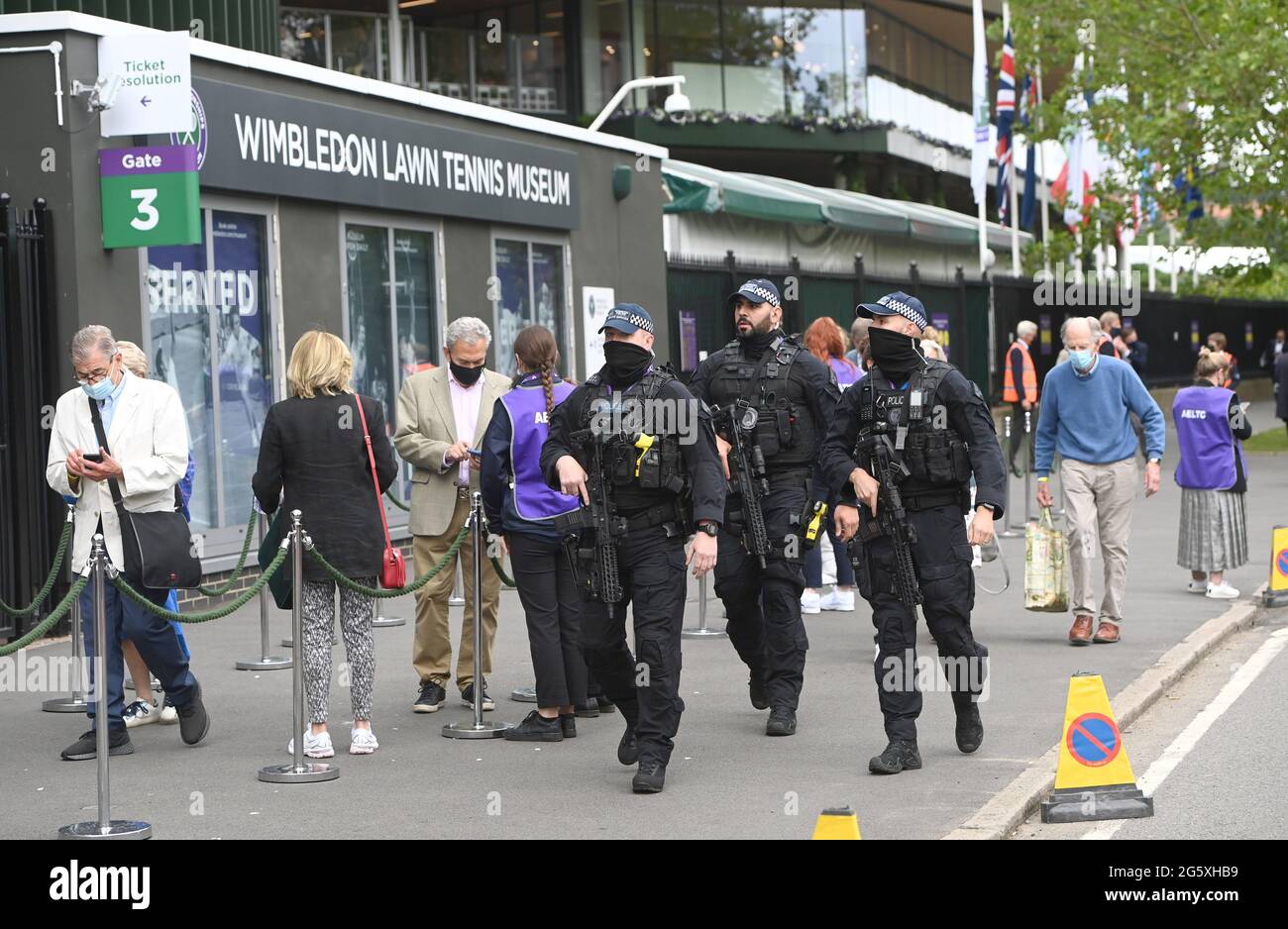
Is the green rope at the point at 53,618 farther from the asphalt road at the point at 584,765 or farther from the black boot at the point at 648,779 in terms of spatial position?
the black boot at the point at 648,779

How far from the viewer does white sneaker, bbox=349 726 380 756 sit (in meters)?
8.28

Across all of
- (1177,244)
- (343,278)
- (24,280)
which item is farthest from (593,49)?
(24,280)

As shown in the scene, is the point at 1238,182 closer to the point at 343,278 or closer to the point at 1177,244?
the point at 1177,244

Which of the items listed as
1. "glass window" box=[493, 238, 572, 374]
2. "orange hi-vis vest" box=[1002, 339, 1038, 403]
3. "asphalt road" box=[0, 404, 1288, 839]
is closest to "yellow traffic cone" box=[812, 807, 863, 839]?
"asphalt road" box=[0, 404, 1288, 839]

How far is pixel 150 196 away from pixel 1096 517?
653 centimetres

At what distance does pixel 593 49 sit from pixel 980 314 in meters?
9.67

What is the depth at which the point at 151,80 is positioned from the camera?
38.2 ft

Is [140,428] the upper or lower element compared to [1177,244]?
lower

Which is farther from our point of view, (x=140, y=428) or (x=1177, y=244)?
(x=1177, y=244)

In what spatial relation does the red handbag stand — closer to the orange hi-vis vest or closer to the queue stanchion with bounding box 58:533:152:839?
the queue stanchion with bounding box 58:533:152:839

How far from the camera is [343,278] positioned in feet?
48.8

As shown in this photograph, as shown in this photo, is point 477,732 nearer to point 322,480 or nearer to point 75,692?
point 322,480

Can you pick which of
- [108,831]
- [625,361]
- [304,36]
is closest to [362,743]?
[108,831]

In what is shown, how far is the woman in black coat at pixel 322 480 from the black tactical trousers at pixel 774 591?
170cm
